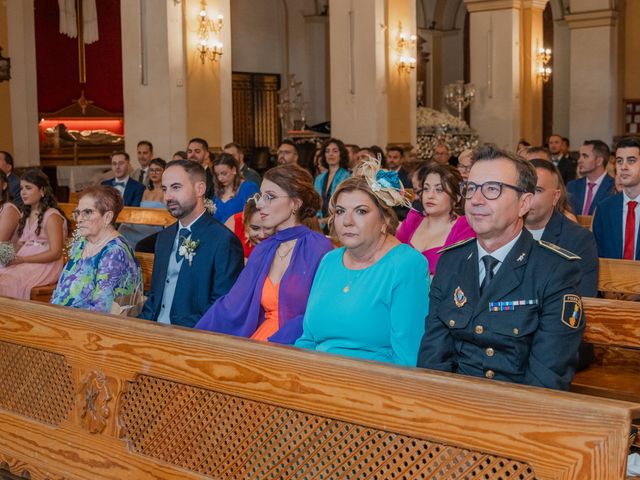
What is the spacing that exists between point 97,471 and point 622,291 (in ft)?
9.56

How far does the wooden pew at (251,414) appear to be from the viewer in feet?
7.79

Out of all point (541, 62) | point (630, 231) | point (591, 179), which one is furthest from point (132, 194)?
point (541, 62)

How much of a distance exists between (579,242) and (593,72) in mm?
14934

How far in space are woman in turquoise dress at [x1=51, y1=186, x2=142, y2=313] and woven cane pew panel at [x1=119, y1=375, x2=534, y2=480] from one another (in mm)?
1558

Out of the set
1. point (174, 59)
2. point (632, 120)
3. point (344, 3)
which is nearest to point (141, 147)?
point (174, 59)

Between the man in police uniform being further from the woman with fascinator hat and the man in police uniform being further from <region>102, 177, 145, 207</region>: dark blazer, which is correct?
<region>102, 177, 145, 207</region>: dark blazer

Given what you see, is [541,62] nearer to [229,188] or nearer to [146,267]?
[229,188]

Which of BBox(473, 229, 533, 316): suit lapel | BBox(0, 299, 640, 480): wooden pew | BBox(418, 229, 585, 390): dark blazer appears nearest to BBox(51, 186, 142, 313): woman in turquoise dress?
BBox(0, 299, 640, 480): wooden pew

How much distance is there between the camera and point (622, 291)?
5109 millimetres

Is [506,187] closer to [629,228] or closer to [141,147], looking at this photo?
[629,228]

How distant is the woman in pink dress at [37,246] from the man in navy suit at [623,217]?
3.74m

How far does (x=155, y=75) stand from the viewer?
38.2 ft

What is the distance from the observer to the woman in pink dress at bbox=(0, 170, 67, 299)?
6926mm

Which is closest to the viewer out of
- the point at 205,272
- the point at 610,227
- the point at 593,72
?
the point at 205,272
